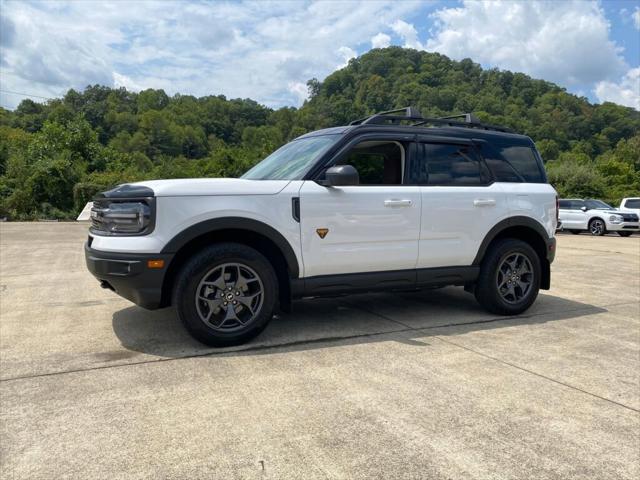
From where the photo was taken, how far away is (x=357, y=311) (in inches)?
215

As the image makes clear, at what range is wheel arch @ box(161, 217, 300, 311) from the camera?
13.1 feet

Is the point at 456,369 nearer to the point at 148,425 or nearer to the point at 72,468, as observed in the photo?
the point at 148,425

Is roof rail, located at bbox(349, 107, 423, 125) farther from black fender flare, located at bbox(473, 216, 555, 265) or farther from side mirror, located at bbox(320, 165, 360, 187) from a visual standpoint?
black fender flare, located at bbox(473, 216, 555, 265)

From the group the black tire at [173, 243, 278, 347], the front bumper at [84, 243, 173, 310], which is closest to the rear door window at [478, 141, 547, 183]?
the black tire at [173, 243, 278, 347]

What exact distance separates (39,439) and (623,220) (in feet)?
72.5

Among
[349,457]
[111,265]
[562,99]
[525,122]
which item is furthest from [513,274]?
[562,99]

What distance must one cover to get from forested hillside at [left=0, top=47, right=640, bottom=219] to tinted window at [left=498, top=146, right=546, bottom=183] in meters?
34.9

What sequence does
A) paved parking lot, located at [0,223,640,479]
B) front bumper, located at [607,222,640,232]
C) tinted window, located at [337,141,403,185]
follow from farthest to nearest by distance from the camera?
front bumper, located at [607,222,640,232] → tinted window, located at [337,141,403,185] → paved parking lot, located at [0,223,640,479]

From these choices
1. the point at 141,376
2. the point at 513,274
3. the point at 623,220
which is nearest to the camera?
the point at 141,376

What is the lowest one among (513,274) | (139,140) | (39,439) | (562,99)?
(39,439)

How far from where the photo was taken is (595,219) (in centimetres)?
2095

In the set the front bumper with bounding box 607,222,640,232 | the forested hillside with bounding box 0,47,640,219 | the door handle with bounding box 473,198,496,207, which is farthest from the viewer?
the forested hillside with bounding box 0,47,640,219

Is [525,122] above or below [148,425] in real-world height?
above

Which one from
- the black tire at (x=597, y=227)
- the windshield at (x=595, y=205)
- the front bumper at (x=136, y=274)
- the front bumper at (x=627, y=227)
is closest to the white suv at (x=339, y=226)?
the front bumper at (x=136, y=274)
